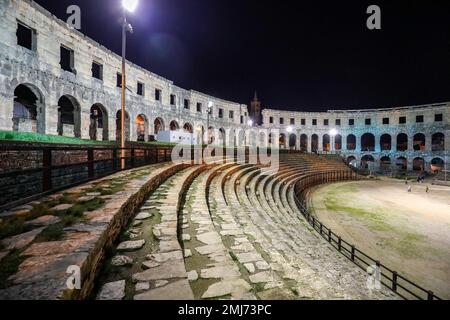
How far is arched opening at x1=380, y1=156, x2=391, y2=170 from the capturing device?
128 feet

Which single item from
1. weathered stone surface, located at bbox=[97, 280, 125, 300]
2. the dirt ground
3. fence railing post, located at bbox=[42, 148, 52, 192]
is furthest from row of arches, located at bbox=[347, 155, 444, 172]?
fence railing post, located at bbox=[42, 148, 52, 192]

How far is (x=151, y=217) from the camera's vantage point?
412 centimetres

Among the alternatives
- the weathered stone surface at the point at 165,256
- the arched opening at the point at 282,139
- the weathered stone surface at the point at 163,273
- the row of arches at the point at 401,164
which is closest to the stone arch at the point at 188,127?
the arched opening at the point at 282,139

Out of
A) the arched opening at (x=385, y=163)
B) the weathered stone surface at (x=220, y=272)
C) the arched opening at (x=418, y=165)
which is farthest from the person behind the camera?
the arched opening at (x=418, y=165)

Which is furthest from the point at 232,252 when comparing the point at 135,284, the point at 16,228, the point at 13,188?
the point at 13,188

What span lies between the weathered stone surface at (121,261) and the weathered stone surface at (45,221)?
110 cm

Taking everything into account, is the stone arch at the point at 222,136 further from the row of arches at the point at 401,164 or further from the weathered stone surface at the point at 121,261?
the weathered stone surface at the point at 121,261

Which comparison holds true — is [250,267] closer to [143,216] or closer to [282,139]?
[143,216]

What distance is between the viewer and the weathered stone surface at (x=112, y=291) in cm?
201

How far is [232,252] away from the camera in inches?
140

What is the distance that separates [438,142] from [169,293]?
61581 mm

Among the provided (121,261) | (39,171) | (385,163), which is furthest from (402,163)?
(39,171)

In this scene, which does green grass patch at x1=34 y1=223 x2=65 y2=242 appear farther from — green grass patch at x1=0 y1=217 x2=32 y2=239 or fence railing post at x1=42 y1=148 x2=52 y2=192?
fence railing post at x1=42 y1=148 x2=52 y2=192
